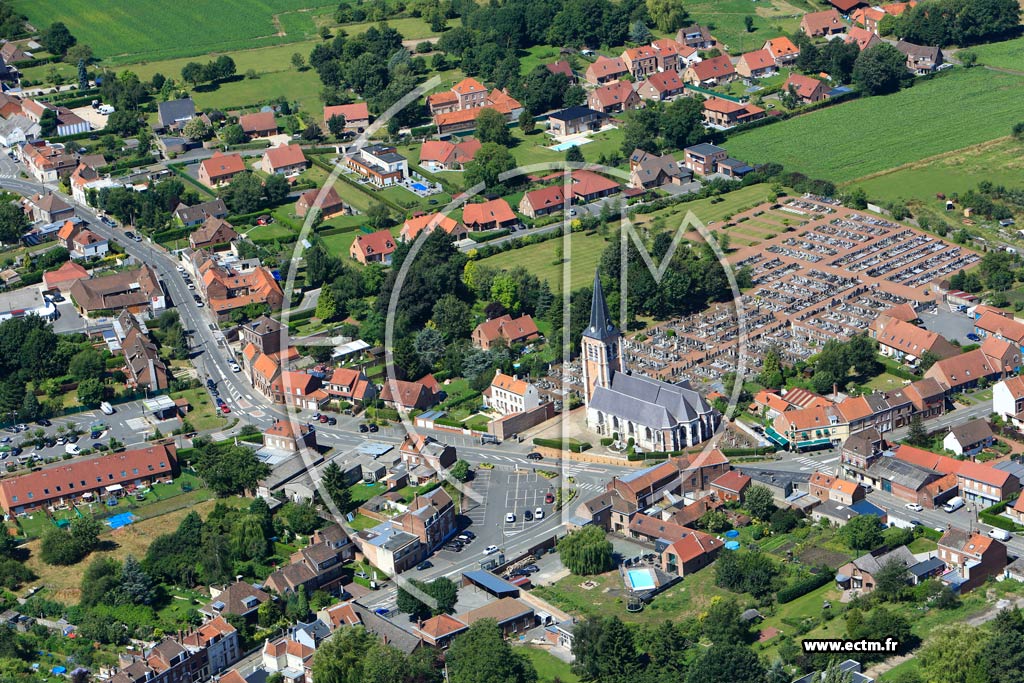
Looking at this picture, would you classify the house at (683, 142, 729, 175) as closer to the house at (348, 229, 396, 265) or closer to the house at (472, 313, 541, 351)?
the house at (348, 229, 396, 265)

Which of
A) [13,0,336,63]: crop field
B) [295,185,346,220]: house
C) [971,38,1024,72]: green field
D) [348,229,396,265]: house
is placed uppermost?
[13,0,336,63]: crop field

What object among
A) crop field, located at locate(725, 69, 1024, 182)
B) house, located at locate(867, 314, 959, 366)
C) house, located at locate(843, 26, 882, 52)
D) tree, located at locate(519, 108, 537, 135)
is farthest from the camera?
house, located at locate(843, 26, 882, 52)

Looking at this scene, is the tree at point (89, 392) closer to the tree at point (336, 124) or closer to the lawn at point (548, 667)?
the lawn at point (548, 667)

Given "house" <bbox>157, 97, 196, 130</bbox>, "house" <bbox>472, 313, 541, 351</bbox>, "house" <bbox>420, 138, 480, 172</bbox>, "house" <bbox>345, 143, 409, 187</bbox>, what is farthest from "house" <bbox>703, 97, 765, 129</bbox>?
"house" <bbox>157, 97, 196, 130</bbox>

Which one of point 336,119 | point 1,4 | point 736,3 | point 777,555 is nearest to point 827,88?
point 736,3

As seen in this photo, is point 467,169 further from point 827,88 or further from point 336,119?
point 827,88

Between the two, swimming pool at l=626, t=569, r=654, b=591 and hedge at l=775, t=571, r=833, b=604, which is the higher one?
swimming pool at l=626, t=569, r=654, b=591

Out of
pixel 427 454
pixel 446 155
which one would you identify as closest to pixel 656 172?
pixel 446 155
